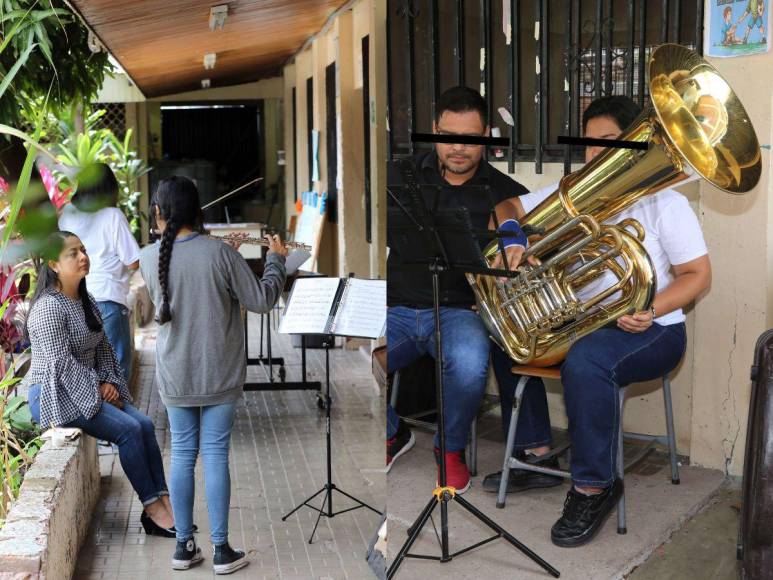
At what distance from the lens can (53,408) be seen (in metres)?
2.45

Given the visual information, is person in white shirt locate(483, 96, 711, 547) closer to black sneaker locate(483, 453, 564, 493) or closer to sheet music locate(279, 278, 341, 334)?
black sneaker locate(483, 453, 564, 493)

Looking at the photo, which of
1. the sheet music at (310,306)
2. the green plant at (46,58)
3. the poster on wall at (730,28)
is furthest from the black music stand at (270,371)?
the poster on wall at (730,28)

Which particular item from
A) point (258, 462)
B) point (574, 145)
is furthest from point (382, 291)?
point (258, 462)

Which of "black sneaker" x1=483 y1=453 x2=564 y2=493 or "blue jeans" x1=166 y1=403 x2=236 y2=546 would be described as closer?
"black sneaker" x1=483 y1=453 x2=564 y2=493

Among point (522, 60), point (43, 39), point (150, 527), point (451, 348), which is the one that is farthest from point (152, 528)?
point (522, 60)

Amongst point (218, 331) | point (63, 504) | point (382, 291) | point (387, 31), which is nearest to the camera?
point (387, 31)

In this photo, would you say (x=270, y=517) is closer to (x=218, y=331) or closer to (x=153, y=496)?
(x=153, y=496)

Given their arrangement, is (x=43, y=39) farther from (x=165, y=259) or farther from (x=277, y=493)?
(x=277, y=493)

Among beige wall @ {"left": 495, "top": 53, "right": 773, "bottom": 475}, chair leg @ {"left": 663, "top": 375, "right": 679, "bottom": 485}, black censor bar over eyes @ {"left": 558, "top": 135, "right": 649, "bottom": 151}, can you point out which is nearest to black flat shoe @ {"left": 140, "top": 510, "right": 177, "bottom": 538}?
beige wall @ {"left": 495, "top": 53, "right": 773, "bottom": 475}

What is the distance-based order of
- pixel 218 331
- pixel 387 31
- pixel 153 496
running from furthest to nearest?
pixel 153 496 < pixel 218 331 < pixel 387 31

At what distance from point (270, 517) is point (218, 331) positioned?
550 mm

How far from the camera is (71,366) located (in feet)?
7.97

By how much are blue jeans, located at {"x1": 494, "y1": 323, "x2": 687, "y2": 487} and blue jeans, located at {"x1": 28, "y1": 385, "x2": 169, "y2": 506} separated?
35.9 inches

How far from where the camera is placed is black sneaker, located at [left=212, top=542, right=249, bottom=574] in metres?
2.34
